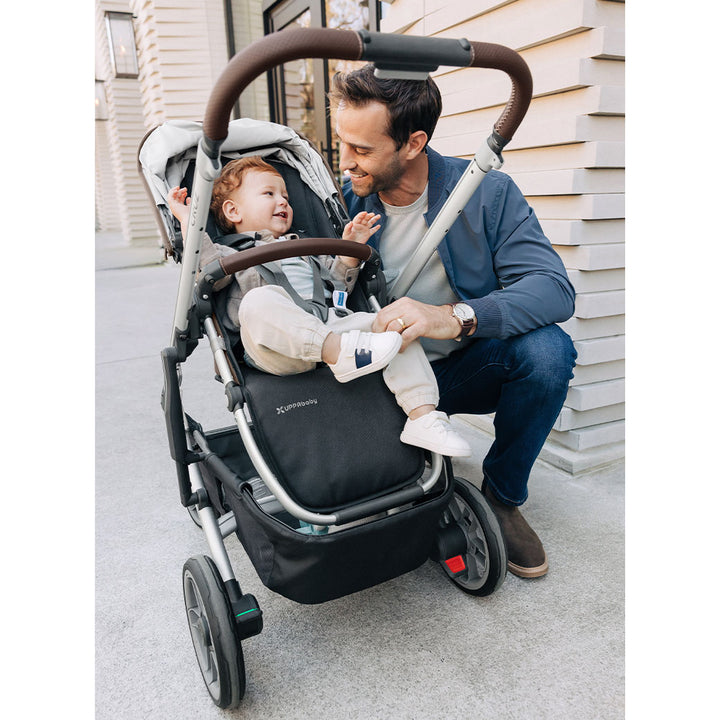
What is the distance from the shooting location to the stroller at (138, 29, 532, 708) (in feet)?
3.95

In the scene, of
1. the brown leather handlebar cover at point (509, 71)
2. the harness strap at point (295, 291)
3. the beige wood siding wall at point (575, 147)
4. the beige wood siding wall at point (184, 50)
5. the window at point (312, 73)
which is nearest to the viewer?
the brown leather handlebar cover at point (509, 71)

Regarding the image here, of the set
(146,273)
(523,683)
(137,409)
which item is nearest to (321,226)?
(523,683)

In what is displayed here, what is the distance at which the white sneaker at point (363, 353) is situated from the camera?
1285 mm

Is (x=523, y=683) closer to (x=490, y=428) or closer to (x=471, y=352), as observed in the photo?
(x=471, y=352)

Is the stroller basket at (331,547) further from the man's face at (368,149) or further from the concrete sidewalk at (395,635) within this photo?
the man's face at (368,149)

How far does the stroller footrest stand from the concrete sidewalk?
190mm

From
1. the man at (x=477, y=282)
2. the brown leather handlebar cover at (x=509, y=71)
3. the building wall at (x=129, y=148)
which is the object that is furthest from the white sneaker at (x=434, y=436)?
the building wall at (x=129, y=148)

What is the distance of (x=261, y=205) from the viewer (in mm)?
1776

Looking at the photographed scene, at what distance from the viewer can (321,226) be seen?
6.28 feet

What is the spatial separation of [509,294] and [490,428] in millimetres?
1085

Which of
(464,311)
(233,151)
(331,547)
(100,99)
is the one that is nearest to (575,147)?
(464,311)

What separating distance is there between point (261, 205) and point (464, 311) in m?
0.72

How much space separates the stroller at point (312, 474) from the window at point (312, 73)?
2.91 meters

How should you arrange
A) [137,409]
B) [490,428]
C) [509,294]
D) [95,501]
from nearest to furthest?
[509,294]
[95,501]
[490,428]
[137,409]
